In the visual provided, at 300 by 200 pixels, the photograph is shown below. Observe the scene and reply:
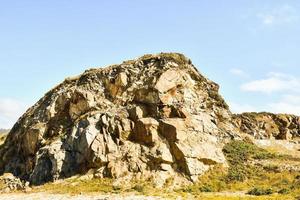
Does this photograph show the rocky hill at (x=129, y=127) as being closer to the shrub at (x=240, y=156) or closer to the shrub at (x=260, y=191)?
the shrub at (x=240, y=156)

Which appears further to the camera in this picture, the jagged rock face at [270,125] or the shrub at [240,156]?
the jagged rock face at [270,125]

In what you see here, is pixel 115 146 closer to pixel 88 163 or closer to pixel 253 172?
pixel 88 163

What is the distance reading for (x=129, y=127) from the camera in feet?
203

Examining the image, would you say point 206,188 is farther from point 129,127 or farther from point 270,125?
point 270,125

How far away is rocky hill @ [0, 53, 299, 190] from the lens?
5856cm

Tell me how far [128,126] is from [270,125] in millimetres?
42192

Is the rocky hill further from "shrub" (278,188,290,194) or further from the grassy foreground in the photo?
"shrub" (278,188,290,194)

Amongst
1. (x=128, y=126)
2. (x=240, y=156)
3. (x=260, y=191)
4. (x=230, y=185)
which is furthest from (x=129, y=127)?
(x=260, y=191)

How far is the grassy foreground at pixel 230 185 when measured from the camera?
52281mm

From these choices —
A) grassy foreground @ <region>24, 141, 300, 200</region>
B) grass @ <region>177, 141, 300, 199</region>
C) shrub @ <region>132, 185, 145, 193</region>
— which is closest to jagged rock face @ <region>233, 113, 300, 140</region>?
grass @ <region>177, 141, 300, 199</region>

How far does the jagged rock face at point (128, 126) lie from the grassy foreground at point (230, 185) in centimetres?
193

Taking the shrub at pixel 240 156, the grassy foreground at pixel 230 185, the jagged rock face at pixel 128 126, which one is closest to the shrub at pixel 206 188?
the grassy foreground at pixel 230 185

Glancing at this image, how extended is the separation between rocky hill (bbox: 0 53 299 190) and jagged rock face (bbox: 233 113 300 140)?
15296mm

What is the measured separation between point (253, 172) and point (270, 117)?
36701mm
